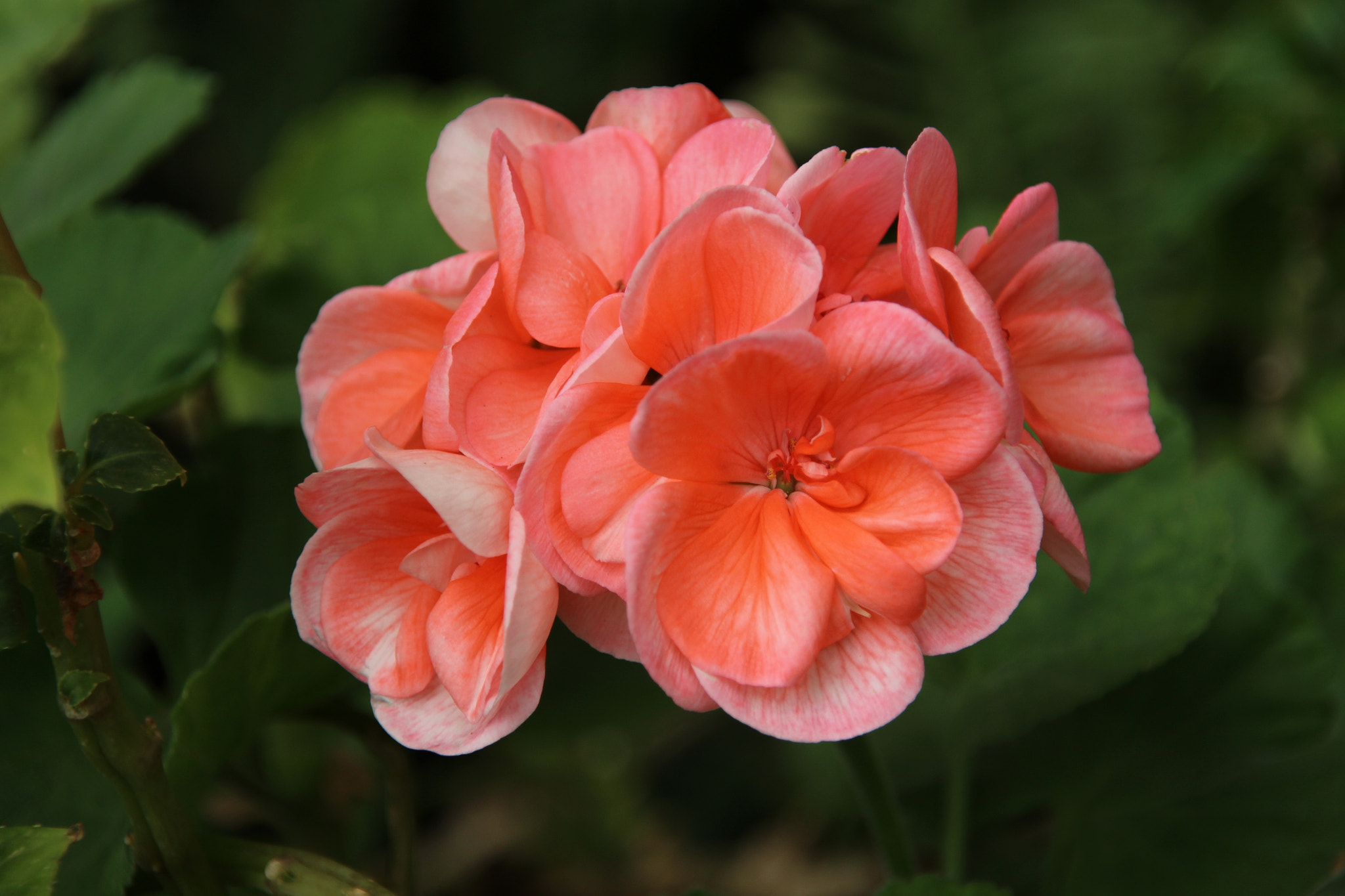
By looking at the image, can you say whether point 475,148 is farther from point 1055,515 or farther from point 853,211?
point 1055,515

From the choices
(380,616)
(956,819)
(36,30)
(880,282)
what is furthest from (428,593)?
(36,30)

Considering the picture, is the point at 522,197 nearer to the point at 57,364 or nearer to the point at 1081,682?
the point at 57,364

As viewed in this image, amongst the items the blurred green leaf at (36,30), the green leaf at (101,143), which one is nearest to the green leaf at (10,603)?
the green leaf at (101,143)

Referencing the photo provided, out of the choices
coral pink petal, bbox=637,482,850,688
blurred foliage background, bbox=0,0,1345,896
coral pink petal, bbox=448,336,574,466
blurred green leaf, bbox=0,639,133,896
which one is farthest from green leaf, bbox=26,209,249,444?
coral pink petal, bbox=637,482,850,688

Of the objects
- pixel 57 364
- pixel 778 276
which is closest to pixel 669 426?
pixel 778 276

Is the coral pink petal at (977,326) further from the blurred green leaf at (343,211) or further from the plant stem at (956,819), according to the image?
the blurred green leaf at (343,211)

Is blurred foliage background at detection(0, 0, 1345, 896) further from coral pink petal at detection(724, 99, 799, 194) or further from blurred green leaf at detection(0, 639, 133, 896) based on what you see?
coral pink petal at detection(724, 99, 799, 194)
